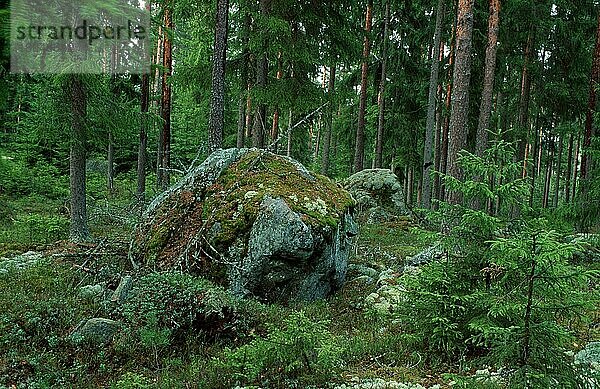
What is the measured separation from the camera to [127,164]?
1158 inches

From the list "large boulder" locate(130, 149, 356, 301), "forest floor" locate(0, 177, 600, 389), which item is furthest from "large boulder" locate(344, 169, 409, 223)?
"forest floor" locate(0, 177, 600, 389)

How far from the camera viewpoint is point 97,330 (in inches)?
221

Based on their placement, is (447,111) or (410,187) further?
(410,187)

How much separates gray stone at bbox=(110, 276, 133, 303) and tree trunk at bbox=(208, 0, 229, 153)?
5019 millimetres

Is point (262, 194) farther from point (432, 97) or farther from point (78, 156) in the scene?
point (432, 97)

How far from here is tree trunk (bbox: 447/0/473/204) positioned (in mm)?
10273

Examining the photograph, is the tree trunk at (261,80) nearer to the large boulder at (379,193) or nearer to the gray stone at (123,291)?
the large boulder at (379,193)

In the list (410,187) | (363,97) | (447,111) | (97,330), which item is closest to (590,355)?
(97,330)

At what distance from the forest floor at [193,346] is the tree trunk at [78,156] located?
1.92m

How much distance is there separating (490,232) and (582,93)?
1762 cm

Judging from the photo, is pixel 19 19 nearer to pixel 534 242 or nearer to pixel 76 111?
pixel 534 242

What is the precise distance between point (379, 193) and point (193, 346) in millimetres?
14122

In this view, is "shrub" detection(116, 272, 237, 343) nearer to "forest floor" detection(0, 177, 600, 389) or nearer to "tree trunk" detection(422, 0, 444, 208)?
"forest floor" detection(0, 177, 600, 389)

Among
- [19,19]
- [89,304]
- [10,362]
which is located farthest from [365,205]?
[19,19]
